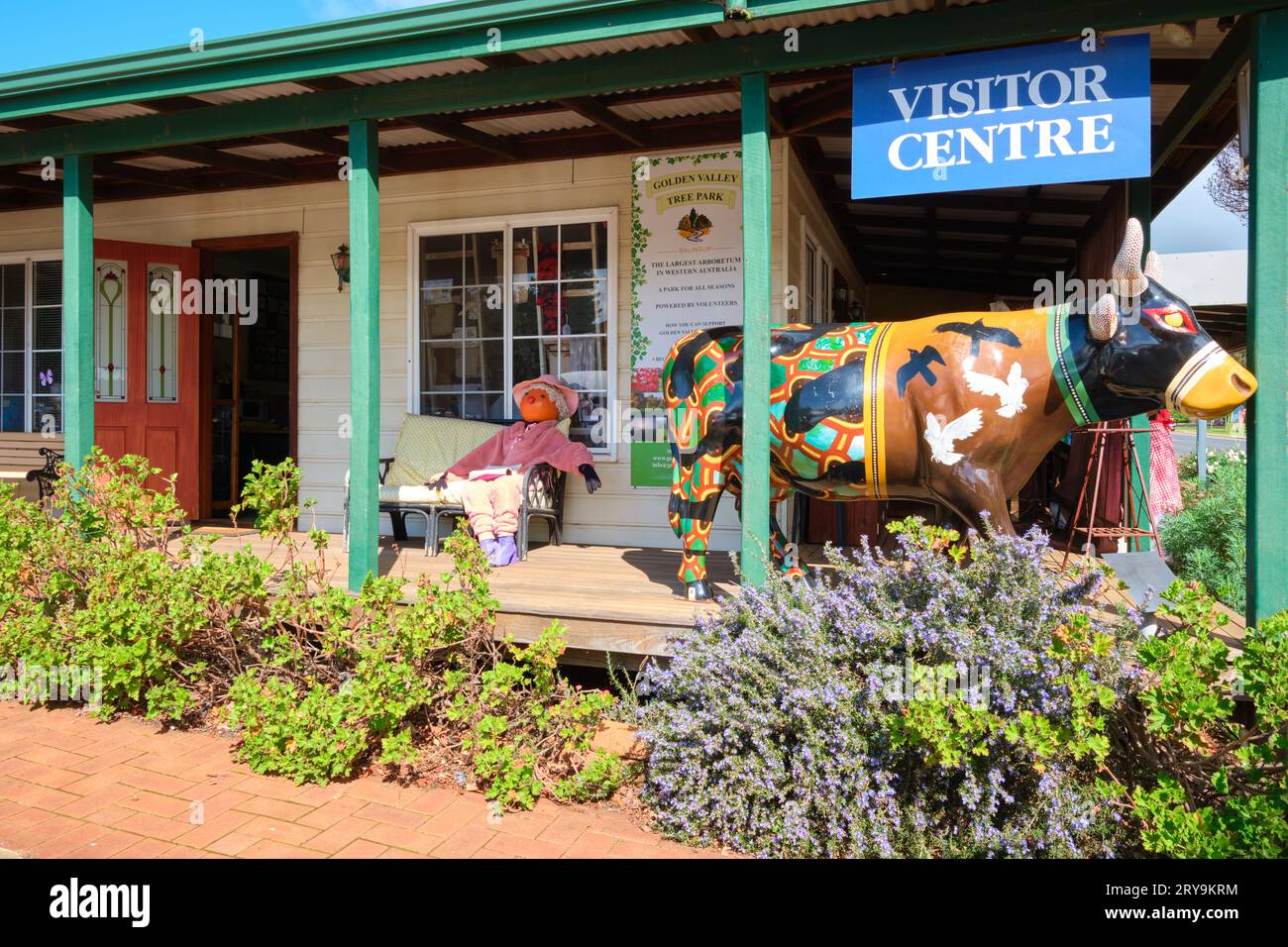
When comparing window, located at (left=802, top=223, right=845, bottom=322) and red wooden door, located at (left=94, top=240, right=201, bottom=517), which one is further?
red wooden door, located at (left=94, top=240, right=201, bottom=517)

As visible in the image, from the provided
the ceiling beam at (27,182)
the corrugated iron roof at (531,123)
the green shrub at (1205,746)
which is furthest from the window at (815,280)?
the ceiling beam at (27,182)

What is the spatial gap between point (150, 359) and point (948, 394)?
6701 millimetres

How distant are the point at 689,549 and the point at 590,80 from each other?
231 cm

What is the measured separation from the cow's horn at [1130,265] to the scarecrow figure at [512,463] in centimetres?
340

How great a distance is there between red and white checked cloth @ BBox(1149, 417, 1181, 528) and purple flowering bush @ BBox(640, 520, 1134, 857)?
10.1ft

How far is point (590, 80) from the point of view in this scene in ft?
13.6

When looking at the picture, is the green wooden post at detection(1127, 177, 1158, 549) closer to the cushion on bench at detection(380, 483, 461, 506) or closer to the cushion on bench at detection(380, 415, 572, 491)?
the cushion on bench at detection(380, 415, 572, 491)

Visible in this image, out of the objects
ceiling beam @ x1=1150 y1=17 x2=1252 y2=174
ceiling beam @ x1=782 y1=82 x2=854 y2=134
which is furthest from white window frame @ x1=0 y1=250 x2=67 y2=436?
ceiling beam @ x1=1150 y1=17 x2=1252 y2=174

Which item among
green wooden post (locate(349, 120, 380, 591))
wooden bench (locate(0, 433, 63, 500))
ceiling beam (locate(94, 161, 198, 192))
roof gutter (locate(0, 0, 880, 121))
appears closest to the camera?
roof gutter (locate(0, 0, 880, 121))

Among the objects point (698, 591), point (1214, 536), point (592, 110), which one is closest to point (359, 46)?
point (592, 110)

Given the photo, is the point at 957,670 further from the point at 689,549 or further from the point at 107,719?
the point at 107,719

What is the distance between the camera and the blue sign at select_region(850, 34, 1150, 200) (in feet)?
11.2

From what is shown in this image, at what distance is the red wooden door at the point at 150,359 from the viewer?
7.28m

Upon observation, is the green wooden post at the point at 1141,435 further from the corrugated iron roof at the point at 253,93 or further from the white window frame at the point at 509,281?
the corrugated iron roof at the point at 253,93
